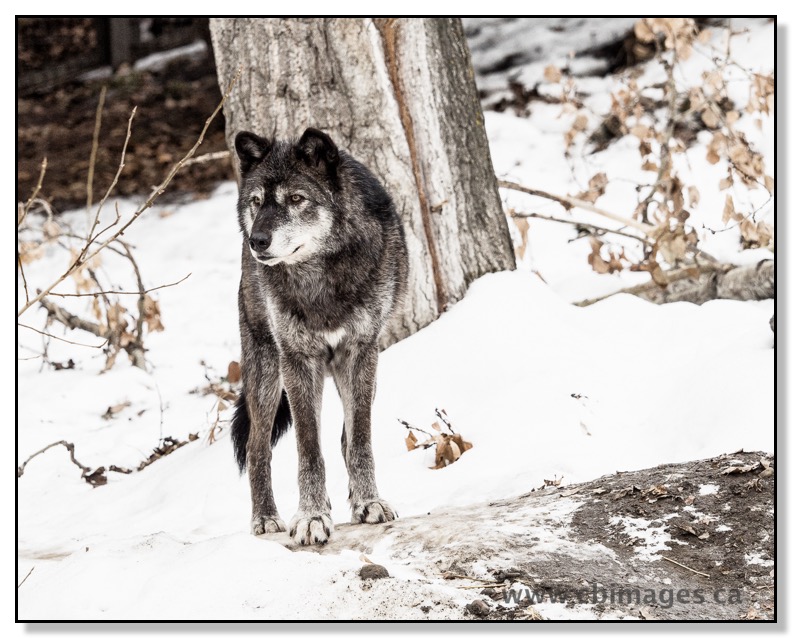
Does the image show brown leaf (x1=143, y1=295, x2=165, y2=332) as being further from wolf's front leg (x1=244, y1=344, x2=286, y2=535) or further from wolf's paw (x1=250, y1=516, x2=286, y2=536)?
wolf's paw (x1=250, y1=516, x2=286, y2=536)

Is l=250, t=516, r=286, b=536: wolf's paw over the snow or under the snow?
under

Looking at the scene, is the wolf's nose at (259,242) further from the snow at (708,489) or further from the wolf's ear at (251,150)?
→ the snow at (708,489)

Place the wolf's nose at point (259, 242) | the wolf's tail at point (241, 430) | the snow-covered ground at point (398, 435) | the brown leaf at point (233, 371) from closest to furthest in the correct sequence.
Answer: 1. the snow-covered ground at point (398, 435)
2. the wolf's nose at point (259, 242)
3. the wolf's tail at point (241, 430)
4. the brown leaf at point (233, 371)

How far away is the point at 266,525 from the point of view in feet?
13.4

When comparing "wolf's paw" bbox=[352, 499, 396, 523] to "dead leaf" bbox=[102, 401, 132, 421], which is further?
"dead leaf" bbox=[102, 401, 132, 421]

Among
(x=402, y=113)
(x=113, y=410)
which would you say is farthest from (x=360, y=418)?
(x=113, y=410)

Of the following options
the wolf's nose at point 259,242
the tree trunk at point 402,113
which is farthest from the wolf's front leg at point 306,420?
the tree trunk at point 402,113

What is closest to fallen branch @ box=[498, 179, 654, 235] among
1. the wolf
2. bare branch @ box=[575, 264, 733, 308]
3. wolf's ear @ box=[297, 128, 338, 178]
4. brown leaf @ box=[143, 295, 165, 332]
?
Result: bare branch @ box=[575, 264, 733, 308]

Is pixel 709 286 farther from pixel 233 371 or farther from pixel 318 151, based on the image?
pixel 318 151

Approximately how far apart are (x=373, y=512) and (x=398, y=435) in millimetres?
753

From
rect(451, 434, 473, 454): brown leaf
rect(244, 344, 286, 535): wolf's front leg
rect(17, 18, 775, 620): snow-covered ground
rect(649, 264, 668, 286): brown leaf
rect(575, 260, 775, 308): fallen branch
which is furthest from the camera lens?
rect(575, 260, 775, 308): fallen branch

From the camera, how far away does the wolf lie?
360 cm

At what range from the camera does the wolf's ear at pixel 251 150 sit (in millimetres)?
3656

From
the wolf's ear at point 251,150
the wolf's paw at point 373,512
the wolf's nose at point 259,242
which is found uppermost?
the wolf's ear at point 251,150
